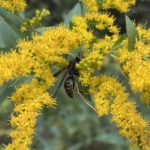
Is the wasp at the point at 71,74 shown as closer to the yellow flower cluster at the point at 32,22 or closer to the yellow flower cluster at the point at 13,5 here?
the yellow flower cluster at the point at 32,22

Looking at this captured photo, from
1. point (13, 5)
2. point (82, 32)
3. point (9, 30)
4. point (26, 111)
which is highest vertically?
point (13, 5)

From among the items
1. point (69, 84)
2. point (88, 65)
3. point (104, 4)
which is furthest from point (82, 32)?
point (104, 4)

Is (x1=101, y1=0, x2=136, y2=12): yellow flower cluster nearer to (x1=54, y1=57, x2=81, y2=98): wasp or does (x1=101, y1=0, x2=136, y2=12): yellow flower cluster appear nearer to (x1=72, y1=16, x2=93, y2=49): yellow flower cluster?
(x1=72, y1=16, x2=93, y2=49): yellow flower cluster

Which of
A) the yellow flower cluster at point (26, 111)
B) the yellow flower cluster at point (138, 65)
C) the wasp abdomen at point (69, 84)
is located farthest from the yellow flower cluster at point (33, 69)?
the yellow flower cluster at point (138, 65)

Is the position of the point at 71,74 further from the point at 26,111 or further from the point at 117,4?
the point at 117,4

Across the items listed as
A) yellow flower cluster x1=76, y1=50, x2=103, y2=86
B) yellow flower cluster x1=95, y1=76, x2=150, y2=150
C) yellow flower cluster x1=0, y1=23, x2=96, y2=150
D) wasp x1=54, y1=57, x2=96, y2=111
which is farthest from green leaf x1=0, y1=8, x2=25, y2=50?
yellow flower cluster x1=95, y1=76, x2=150, y2=150

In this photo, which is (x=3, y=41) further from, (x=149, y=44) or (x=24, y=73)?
(x=149, y=44)
